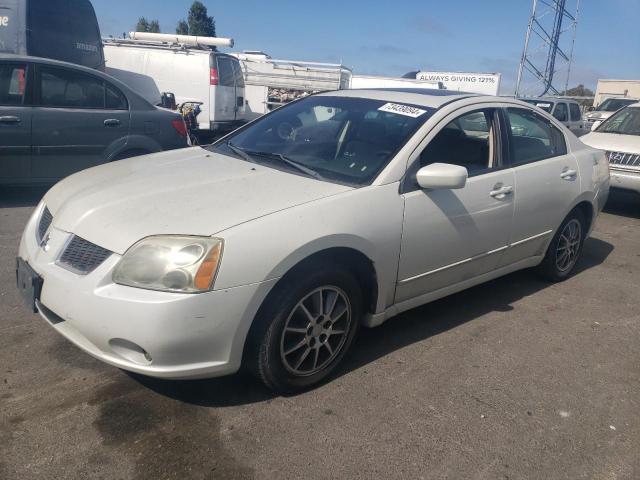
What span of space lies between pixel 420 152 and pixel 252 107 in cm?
1234

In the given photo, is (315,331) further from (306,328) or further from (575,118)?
(575,118)

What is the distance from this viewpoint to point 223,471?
91.5 inches

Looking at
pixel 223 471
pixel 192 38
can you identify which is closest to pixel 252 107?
pixel 192 38

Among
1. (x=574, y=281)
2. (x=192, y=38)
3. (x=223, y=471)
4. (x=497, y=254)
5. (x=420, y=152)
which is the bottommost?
(x=223, y=471)

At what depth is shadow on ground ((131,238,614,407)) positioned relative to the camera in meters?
2.87

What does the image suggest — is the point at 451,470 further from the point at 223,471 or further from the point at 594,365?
the point at 594,365

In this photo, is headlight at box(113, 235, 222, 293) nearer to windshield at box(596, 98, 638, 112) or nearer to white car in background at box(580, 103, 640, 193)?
white car in background at box(580, 103, 640, 193)

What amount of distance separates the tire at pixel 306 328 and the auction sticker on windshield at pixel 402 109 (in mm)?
1204

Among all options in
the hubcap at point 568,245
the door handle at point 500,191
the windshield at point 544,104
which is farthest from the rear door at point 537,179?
the windshield at point 544,104

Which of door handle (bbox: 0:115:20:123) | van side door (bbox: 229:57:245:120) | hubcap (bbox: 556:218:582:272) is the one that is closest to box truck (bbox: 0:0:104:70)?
van side door (bbox: 229:57:245:120)

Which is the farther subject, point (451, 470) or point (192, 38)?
point (192, 38)

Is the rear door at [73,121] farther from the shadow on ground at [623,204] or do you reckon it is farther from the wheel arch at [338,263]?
the shadow on ground at [623,204]

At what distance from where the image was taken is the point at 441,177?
10.3ft

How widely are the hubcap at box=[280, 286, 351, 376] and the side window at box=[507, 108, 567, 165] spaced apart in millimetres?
1882
